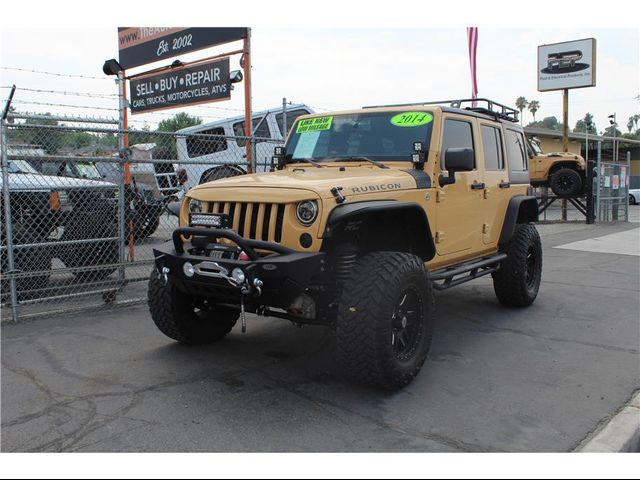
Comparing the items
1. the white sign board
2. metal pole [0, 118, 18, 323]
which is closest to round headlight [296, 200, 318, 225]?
metal pole [0, 118, 18, 323]

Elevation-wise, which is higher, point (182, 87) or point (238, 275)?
point (182, 87)

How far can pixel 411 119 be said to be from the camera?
5035mm

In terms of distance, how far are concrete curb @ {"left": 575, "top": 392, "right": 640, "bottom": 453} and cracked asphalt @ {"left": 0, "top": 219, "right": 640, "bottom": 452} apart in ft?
0.26

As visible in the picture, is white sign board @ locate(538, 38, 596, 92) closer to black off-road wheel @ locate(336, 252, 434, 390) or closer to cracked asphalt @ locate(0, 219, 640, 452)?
cracked asphalt @ locate(0, 219, 640, 452)

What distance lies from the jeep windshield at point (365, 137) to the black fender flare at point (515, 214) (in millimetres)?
1816

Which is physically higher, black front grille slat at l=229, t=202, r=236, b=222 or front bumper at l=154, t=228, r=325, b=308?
black front grille slat at l=229, t=202, r=236, b=222

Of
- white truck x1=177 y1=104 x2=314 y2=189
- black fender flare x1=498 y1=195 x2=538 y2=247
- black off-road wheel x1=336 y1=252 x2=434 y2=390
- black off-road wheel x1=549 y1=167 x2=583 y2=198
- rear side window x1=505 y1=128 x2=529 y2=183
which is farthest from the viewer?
black off-road wheel x1=549 y1=167 x2=583 y2=198

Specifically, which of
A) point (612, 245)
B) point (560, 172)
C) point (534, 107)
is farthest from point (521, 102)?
point (612, 245)

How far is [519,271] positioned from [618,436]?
9.93 ft

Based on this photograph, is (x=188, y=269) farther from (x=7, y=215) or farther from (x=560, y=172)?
(x=560, y=172)

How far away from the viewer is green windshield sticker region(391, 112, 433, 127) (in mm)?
4988

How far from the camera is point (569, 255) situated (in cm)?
1079

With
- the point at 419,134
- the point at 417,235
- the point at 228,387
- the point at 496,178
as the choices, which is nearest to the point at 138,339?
the point at 228,387

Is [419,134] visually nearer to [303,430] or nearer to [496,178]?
[496,178]
